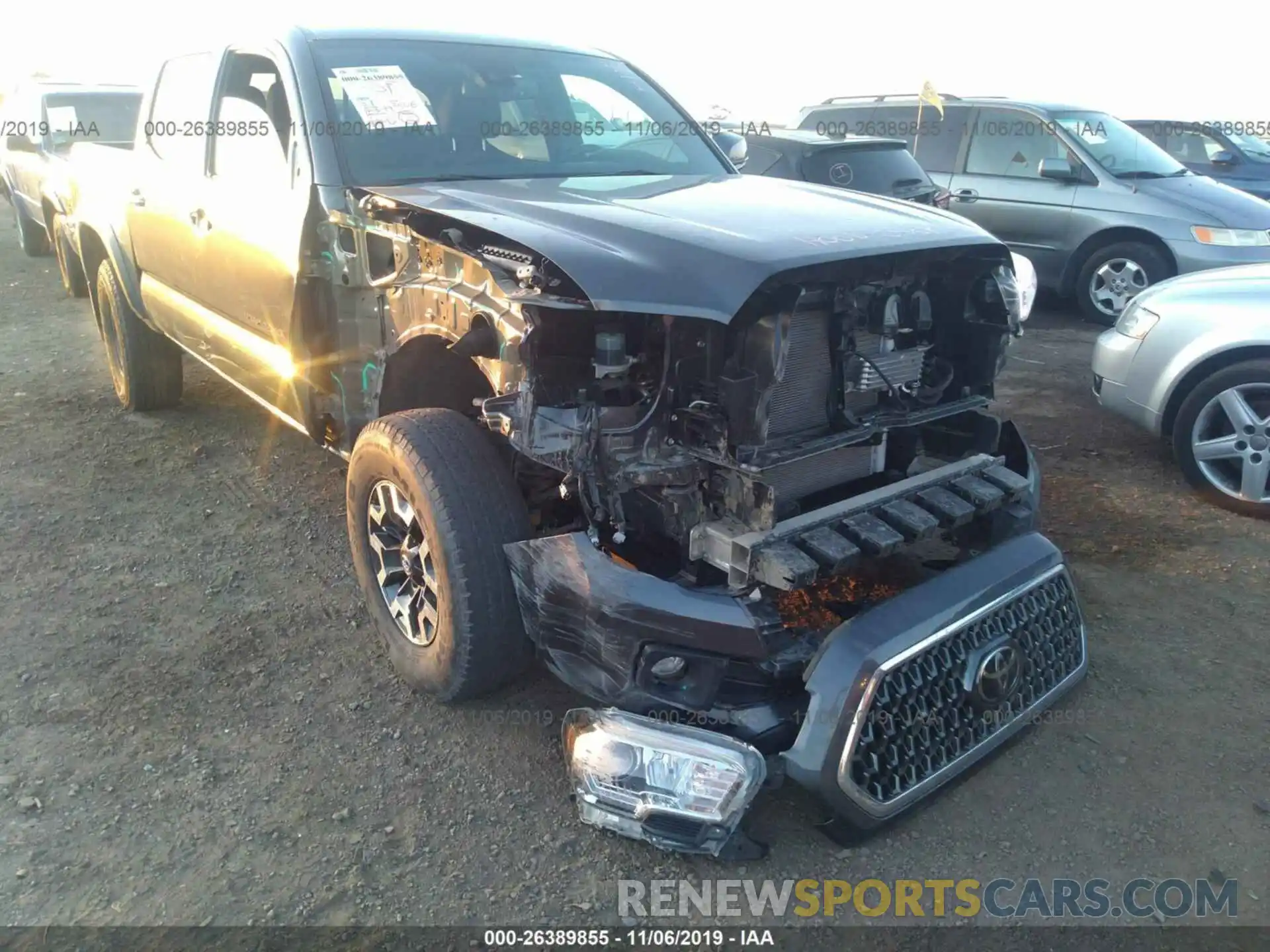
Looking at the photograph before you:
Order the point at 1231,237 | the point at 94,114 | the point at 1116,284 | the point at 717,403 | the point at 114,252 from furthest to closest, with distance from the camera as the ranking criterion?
the point at 94,114 < the point at 1116,284 < the point at 1231,237 < the point at 114,252 < the point at 717,403

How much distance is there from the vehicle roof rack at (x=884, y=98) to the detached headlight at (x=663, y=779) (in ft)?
27.8

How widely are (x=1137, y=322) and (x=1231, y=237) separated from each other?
368 cm

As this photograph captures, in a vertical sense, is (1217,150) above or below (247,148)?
below

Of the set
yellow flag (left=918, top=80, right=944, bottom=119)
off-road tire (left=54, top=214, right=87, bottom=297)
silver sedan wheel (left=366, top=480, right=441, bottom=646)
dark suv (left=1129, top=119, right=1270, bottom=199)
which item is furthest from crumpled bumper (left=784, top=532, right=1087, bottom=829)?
dark suv (left=1129, top=119, right=1270, bottom=199)

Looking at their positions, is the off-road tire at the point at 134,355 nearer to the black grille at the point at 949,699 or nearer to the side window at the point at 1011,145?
the black grille at the point at 949,699

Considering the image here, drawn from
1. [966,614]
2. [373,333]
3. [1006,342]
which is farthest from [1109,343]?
[373,333]

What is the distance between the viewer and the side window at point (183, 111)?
4.21 metres

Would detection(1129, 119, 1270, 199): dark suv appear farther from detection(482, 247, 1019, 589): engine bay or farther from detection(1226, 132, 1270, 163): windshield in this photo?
detection(482, 247, 1019, 589): engine bay

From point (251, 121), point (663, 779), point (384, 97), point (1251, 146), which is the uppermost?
point (384, 97)

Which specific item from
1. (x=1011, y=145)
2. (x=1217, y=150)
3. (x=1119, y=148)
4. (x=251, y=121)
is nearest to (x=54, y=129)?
(x=251, y=121)

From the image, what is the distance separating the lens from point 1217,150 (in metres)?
12.0

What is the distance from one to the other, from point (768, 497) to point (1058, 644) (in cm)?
111

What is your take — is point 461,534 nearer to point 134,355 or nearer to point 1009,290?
point 1009,290

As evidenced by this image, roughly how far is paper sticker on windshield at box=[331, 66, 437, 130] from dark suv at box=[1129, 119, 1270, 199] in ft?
32.9
